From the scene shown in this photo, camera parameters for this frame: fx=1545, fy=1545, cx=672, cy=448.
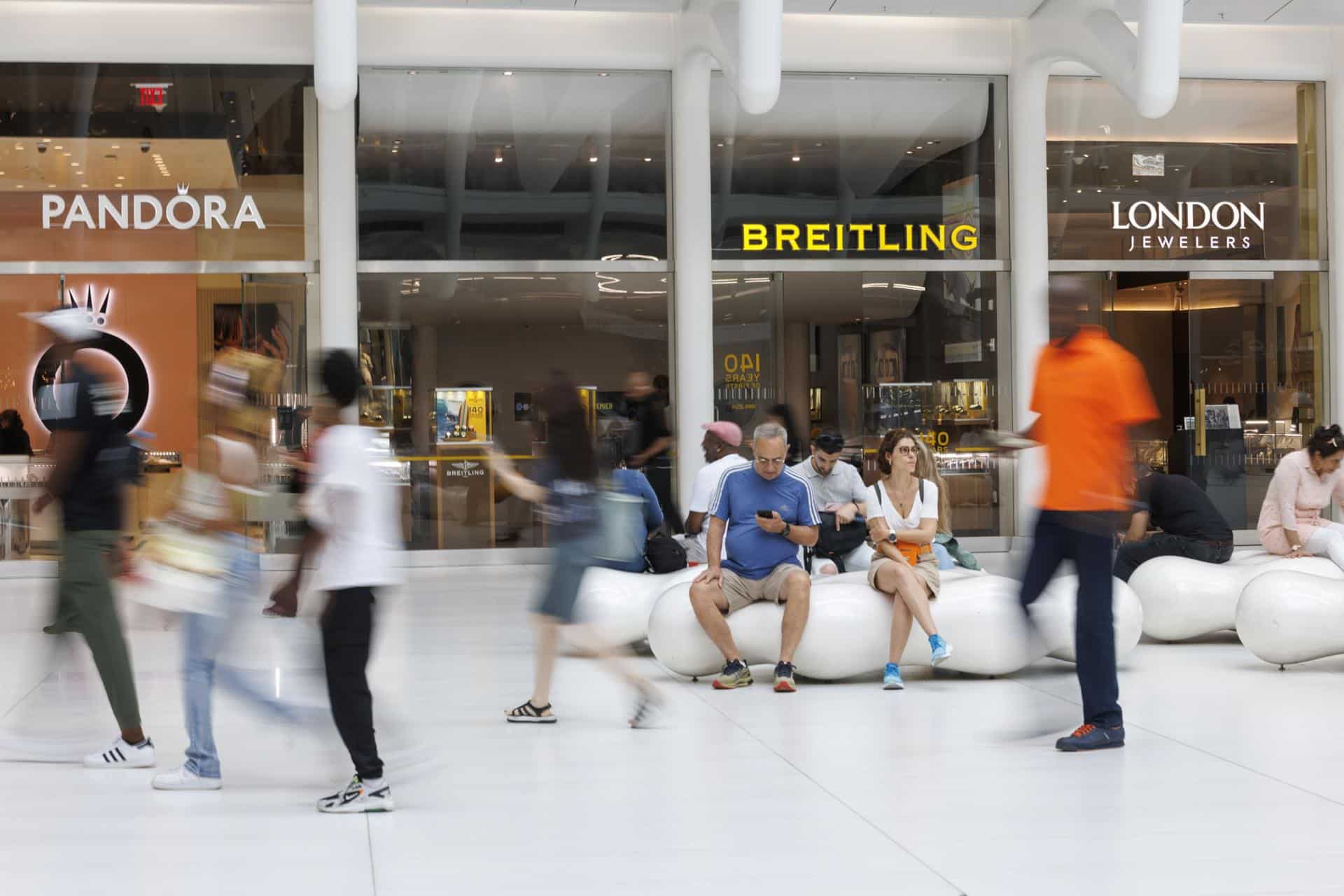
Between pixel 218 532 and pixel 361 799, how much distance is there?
1.19 meters

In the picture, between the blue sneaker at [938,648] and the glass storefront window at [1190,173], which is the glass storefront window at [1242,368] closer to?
the glass storefront window at [1190,173]

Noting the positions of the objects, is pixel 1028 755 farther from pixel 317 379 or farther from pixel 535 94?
pixel 535 94

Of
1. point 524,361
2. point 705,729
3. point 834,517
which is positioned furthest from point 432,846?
point 524,361

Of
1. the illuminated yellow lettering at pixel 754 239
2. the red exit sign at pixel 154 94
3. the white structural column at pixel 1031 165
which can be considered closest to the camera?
the white structural column at pixel 1031 165

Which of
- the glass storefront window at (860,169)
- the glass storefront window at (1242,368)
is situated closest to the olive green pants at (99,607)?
the glass storefront window at (860,169)

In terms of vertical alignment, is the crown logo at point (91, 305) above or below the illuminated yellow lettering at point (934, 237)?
below

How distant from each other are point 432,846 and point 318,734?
123 cm

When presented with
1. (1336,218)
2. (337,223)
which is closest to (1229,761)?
(337,223)

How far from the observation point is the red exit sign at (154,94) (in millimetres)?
15227

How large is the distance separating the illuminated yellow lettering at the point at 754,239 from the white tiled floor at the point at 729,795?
8025 mm

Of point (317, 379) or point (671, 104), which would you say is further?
point (671, 104)

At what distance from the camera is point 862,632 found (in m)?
8.27

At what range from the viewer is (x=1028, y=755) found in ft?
21.3

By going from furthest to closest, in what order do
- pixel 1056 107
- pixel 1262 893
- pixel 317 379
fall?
pixel 1056 107, pixel 317 379, pixel 1262 893
